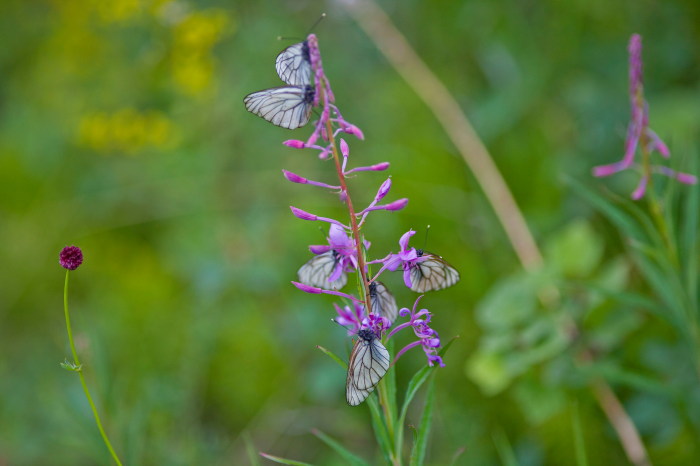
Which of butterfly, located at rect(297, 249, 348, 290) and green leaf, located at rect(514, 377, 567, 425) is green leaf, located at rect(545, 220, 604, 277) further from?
butterfly, located at rect(297, 249, 348, 290)

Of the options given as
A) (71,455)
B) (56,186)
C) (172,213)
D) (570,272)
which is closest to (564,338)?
(570,272)

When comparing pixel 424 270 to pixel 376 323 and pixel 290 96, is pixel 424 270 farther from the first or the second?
pixel 290 96

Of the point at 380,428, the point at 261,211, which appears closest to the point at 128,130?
the point at 261,211

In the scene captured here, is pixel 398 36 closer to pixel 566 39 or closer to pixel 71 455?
pixel 566 39

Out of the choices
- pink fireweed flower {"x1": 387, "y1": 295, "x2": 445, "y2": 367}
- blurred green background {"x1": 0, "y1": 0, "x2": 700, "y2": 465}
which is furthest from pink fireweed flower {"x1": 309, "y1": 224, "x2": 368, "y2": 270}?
blurred green background {"x1": 0, "y1": 0, "x2": 700, "y2": 465}

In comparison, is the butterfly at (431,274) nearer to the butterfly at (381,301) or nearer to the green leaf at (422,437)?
the butterfly at (381,301)

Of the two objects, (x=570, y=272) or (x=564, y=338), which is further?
(x=570, y=272)
